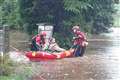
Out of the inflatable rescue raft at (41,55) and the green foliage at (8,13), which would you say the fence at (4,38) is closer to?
the inflatable rescue raft at (41,55)

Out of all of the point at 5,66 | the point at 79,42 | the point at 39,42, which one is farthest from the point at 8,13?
the point at 5,66

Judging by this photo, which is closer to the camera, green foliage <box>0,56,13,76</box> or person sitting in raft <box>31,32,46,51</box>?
green foliage <box>0,56,13,76</box>

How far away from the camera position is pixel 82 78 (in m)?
13.4

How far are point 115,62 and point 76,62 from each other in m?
1.53

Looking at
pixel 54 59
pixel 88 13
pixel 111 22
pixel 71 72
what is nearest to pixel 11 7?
pixel 111 22

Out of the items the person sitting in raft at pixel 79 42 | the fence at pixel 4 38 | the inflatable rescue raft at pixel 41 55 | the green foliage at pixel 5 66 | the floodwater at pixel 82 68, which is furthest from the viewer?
the person sitting in raft at pixel 79 42

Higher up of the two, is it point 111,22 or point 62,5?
point 62,5

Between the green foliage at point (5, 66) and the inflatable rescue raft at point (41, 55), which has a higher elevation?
the green foliage at point (5, 66)

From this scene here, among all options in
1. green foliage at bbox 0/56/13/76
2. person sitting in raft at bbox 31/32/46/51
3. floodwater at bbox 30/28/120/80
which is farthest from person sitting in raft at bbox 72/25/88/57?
green foliage at bbox 0/56/13/76

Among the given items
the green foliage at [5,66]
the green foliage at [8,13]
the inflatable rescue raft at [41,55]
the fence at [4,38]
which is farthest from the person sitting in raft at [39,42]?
the green foliage at [8,13]

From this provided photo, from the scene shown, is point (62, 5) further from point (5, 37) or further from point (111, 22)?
point (111, 22)

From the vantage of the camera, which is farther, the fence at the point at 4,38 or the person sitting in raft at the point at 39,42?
the person sitting in raft at the point at 39,42

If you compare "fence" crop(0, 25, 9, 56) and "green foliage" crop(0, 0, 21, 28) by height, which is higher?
"fence" crop(0, 25, 9, 56)

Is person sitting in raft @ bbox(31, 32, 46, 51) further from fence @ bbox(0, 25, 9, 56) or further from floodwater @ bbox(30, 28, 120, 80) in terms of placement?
fence @ bbox(0, 25, 9, 56)
